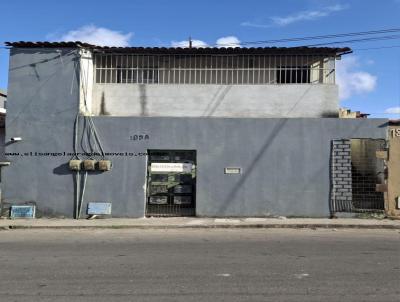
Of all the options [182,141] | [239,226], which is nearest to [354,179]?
[239,226]

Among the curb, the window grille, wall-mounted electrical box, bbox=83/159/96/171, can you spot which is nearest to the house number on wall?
the window grille

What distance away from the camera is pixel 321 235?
1289cm

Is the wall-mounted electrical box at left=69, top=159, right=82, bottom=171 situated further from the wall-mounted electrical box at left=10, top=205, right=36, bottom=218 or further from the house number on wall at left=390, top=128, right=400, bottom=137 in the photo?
the house number on wall at left=390, top=128, right=400, bottom=137

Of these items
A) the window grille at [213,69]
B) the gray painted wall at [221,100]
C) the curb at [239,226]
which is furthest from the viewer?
the window grille at [213,69]

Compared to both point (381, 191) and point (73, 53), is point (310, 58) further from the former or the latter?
point (73, 53)

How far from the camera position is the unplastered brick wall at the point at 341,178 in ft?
53.9

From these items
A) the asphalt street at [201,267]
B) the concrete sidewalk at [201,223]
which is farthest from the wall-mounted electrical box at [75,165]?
the asphalt street at [201,267]

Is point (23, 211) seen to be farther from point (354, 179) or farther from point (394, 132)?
point (394, 132)

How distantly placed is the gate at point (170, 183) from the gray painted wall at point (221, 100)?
4.92 feet

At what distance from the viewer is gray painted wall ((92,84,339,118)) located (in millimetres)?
16984

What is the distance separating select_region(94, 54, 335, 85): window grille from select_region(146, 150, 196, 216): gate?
271 cm

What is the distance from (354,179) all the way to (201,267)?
377 inches

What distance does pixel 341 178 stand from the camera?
1645 cm

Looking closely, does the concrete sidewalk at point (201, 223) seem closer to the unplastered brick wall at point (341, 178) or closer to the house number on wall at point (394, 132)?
the unplastered brick wall at point (341, 178)
